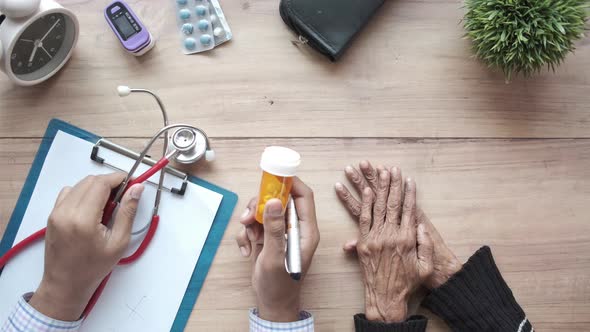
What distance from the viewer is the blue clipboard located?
0.80 m

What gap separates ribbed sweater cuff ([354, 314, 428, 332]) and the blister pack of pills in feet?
1.78

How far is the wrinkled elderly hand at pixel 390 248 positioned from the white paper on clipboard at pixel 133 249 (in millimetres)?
267

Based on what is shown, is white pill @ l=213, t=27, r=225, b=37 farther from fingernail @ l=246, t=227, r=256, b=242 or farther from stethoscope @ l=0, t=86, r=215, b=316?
fingernail @ l=246, t=227, r=256, b=242

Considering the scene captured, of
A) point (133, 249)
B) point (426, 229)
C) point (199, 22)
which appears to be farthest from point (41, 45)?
point (426, 229)

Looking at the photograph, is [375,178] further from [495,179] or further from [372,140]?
[495,179]

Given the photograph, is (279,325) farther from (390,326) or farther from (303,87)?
(303,87)

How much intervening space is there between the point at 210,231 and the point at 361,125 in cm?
32

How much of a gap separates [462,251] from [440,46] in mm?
371

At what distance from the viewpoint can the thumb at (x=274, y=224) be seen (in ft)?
2.00

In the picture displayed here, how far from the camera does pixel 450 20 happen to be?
84 centimetres

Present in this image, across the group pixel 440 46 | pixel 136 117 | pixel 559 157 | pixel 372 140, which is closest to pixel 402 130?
pixel 372 140

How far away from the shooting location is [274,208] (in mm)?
609

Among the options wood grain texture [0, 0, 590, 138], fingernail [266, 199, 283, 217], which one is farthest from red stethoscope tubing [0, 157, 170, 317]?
fingernail [266, 199, 283, 217]

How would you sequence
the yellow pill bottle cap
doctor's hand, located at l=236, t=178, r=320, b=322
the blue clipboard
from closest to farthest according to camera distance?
the yellow pill bottle cap < doctor's hand, located at l=236, t=178, r=320, b=322 < the blue clipboard
